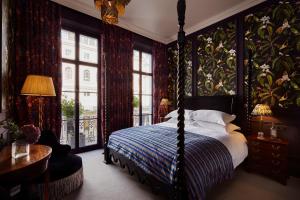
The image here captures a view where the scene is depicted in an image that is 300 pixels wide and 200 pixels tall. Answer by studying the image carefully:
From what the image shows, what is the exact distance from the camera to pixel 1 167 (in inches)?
43.7

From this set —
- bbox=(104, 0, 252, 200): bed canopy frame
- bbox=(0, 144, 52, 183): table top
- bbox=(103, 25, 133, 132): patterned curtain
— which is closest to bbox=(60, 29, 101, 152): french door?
bbox=(103, 25, 133, 132): patterned curtain

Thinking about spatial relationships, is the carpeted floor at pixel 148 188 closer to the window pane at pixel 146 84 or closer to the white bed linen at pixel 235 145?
the white bed linen at pixel 235 145

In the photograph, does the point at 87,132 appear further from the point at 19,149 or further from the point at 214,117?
the point at 214,117

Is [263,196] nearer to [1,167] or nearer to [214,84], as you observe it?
[214,84]

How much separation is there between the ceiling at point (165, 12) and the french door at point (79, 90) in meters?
0.71

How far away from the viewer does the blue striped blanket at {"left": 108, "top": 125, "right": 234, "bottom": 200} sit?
1657 mm

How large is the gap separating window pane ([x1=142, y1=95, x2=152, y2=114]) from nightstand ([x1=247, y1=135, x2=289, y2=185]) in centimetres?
293

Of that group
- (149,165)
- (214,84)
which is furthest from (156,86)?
(149,165)

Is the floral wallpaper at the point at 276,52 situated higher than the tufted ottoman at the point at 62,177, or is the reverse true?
the floral wallpaper at the point at 276,52

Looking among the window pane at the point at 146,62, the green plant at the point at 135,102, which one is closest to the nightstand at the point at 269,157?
the green plant at the point at 135,102

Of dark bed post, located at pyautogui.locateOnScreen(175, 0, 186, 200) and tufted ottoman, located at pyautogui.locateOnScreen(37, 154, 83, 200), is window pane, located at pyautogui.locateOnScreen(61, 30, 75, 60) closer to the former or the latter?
tufted ottoman, located at pyautogui.locateOnScreen(37, 154, 83, 200)

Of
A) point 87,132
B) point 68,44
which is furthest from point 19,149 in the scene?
point 68,44

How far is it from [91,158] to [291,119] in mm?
3868

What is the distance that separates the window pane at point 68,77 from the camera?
3.48 metres
